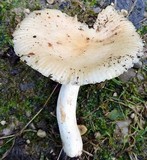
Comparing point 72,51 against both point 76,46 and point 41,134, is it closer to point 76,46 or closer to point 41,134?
point 76,46

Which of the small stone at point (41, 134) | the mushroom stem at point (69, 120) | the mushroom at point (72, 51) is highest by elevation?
the mushroom at point (72, 51)

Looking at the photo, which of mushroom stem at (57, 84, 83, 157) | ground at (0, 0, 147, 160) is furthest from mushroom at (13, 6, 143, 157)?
ground at (0, 0, 147, 160)

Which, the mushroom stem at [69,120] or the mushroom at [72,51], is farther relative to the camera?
the mushroom stem at [69,120]

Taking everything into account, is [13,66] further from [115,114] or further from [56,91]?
[115,114]

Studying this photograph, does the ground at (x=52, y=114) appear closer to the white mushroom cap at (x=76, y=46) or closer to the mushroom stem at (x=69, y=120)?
the mushroom stem at (x=69, y=120)

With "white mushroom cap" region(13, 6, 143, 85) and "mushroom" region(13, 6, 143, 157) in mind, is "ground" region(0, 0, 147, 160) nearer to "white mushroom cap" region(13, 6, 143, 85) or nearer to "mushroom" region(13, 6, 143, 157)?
"mushroom" region(13, 6, 143, 157)

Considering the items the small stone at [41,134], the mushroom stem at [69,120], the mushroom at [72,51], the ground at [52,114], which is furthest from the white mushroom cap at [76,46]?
the small stone at [41,134]
